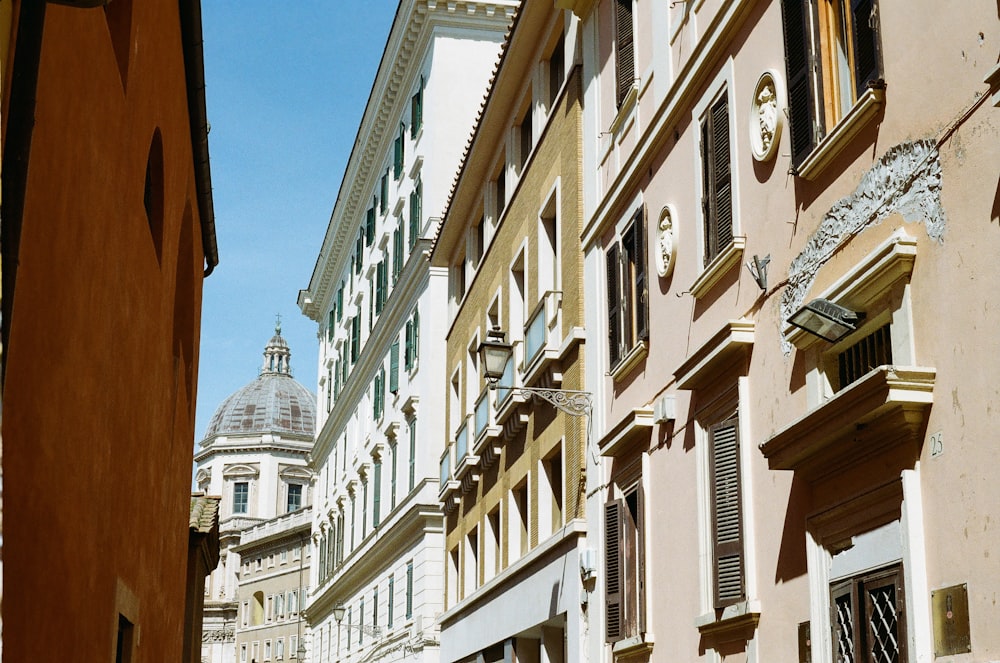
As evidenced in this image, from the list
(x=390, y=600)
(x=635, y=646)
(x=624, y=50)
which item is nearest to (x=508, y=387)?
(x=635, y=646)

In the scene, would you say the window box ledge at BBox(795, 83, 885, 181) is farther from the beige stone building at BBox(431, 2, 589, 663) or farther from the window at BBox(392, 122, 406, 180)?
the window at BBox(392, 122, 406, 180)

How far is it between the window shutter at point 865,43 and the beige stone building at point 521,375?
317 inches

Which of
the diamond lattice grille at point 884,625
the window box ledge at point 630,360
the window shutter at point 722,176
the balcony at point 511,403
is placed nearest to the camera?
the diamond lattice grille at point 884,625

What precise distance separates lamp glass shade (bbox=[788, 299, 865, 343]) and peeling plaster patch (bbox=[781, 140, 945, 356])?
60cm

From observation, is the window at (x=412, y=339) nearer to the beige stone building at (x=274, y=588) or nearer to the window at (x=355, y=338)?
the window at (x=355, y=338)

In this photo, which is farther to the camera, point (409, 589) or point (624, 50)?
point (409, 589)

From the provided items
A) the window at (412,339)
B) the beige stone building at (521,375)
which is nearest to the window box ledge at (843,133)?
the beige stone building at (521,375)

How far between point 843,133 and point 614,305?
23.3 feet

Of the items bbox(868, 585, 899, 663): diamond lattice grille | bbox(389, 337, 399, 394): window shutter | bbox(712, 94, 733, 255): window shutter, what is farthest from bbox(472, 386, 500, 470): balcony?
bbox(389, 337, 399, 394): window shutter

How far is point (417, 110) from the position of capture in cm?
3872

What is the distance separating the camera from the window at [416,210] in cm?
3697

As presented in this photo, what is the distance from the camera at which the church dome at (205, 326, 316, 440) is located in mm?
114625

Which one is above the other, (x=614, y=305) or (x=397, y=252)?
(x=397, y=252)

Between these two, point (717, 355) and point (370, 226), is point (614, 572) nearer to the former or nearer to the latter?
point (717, 355)
